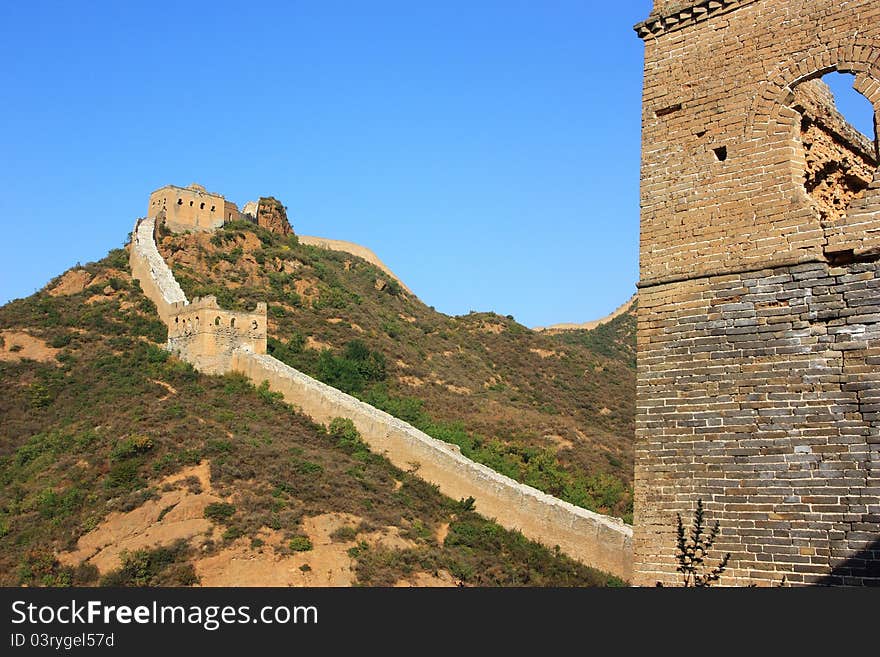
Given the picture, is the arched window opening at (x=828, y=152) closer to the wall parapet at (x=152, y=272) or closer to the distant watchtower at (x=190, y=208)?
the wall parapet at (x=152, y=272)

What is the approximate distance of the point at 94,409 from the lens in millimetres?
27328

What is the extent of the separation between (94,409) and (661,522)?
75.8 ft

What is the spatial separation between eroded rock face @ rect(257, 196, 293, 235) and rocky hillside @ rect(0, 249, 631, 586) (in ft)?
13.9

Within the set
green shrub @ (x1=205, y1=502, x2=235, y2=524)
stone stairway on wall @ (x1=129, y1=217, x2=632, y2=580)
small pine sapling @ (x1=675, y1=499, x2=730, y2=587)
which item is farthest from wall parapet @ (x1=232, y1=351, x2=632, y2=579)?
small pine sapling @ (x1=675, y1=499, x2=730, y2=587)

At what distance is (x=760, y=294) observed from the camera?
7582mm

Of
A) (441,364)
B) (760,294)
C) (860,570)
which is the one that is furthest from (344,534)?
(441,364)

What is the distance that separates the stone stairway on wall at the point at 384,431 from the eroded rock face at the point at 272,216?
10668 mm

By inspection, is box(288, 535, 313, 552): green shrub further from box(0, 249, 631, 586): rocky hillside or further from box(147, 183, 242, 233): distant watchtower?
box(147, 183, 242, 233): distant watchtower

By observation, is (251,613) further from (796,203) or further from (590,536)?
(590,536)

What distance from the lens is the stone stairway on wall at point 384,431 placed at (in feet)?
67.3

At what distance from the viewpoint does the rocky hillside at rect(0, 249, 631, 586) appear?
18.6m

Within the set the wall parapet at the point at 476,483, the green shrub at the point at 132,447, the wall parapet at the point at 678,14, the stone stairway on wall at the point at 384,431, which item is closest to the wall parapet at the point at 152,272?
the stone stairway on wall at the point at 384,431

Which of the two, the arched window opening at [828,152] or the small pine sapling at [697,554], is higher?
the arched window opening at [828,152]

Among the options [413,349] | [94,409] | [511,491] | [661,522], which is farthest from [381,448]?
[661,522]
